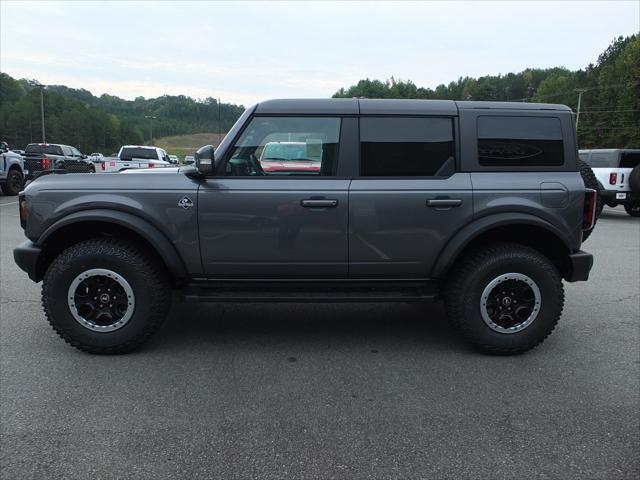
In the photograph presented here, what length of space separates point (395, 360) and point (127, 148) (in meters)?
18.8

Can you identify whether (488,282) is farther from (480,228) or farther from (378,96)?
(378,96)

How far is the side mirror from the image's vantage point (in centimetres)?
376

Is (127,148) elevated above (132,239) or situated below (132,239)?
above

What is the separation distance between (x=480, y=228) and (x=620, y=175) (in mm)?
12208

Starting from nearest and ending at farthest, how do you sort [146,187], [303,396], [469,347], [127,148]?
[303,396]
[146,187]
[469,347]
[127,148]

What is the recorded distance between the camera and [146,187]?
3.86 metres

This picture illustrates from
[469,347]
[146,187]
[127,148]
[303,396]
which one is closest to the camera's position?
[303,396]

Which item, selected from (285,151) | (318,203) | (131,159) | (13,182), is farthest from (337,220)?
(131,159)

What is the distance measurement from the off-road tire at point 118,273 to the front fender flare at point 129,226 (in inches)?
7.3

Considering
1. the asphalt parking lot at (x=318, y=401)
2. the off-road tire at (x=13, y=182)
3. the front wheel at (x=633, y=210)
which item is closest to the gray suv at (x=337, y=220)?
the asphalt parking lot at (x=318, y=401)

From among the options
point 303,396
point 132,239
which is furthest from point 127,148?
point 303,396

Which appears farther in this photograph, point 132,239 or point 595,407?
point 132,239

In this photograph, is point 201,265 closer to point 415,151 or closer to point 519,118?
point 415,151

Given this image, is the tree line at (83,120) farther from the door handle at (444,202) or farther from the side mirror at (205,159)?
the door handle at (444,202)
